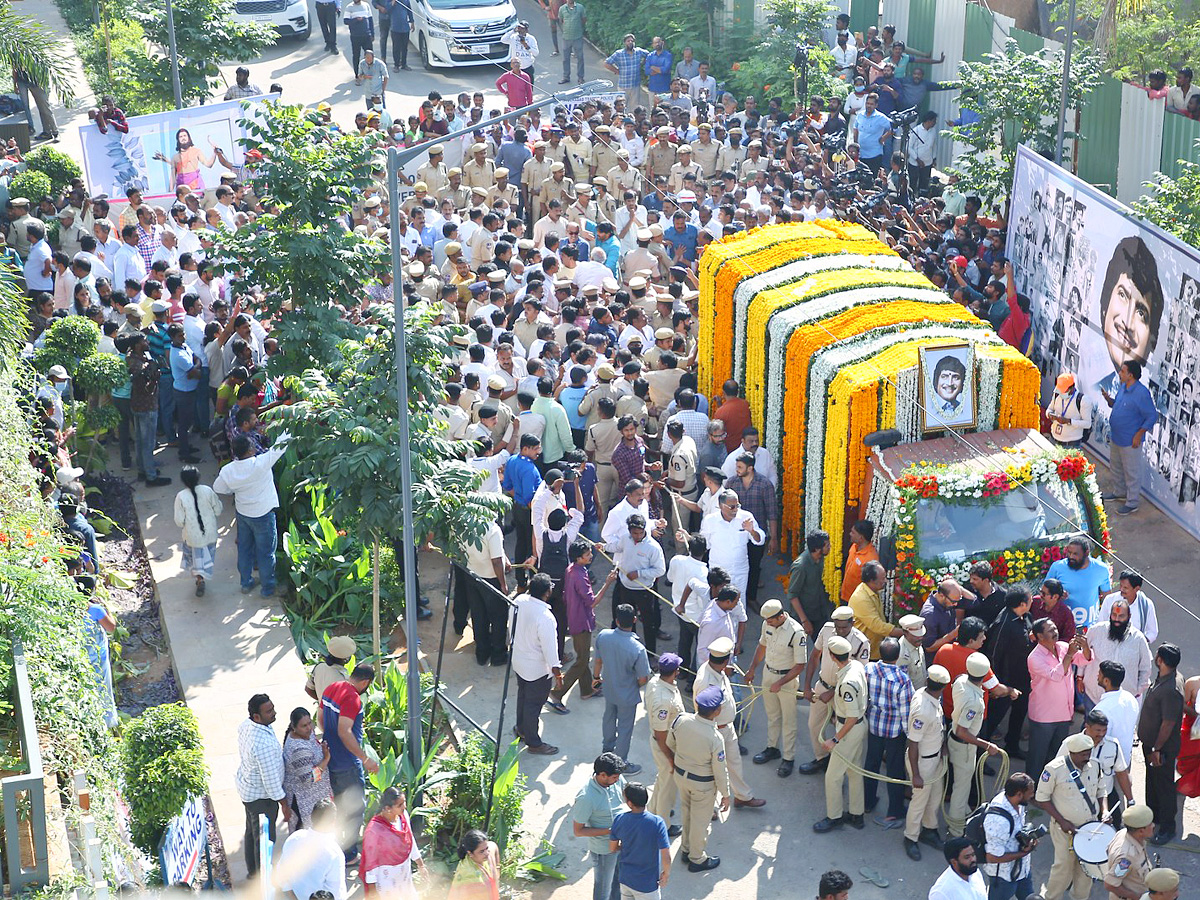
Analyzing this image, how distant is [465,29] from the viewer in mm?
30953

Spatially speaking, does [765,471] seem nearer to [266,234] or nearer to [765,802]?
[765,802]

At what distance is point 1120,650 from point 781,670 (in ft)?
8.32

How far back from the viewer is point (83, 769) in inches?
392

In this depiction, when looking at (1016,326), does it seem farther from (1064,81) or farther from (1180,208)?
(1064,81)

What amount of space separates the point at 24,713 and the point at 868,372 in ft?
24.3

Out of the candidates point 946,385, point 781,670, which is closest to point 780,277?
point 946,385

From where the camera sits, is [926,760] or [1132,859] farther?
[926,760]

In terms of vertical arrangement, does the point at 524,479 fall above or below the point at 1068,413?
above

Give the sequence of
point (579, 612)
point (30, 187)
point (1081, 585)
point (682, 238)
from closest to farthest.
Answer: point (1081, 585), point (579, 612), point (682, 238), point (30, 187)

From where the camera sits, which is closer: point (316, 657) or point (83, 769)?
point (83, 769)

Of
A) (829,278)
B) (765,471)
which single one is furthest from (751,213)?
(765,471)

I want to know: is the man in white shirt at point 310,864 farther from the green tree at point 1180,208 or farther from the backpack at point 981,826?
the green tree at point 1180,208

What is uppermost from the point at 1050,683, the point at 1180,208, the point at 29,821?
the point at 1180,208

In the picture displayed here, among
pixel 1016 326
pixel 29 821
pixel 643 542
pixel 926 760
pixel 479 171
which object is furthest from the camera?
pixel 479 171
